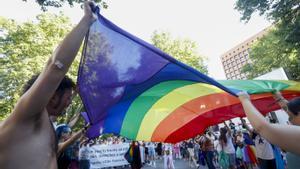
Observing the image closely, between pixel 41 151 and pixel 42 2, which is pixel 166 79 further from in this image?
pixel 42 2

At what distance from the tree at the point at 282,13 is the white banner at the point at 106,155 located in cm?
1141

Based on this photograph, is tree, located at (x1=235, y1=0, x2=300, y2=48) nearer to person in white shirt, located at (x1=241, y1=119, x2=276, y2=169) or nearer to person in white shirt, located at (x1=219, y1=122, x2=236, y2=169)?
person in white shirt, located at (x1=219, y1=122, x2=236, y2=169)

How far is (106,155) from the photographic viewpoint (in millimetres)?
15906

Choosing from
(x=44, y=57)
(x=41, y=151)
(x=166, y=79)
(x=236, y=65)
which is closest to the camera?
(x=41, y=151)

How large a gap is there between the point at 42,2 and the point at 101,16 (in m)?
5.72

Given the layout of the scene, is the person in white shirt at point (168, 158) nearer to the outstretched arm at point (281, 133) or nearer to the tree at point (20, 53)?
the tree at point (20, 53)

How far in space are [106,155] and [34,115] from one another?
15421 mm

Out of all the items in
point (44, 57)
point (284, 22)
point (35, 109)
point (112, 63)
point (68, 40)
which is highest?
point (44, 57)

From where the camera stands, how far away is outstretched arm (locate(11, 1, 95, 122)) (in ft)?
3.83

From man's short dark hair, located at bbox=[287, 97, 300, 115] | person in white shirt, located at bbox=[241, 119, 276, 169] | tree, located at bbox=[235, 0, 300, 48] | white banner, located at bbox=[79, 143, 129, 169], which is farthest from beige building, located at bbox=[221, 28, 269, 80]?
man's short dark hair, located at bbox=[287, 97, 300, 115]

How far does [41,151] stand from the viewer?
51.8 inches

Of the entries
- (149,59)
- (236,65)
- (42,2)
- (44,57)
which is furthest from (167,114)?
(236,65)

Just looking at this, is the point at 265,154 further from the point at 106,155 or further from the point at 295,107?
the point at 106,155

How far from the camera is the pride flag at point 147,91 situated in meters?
2.46
